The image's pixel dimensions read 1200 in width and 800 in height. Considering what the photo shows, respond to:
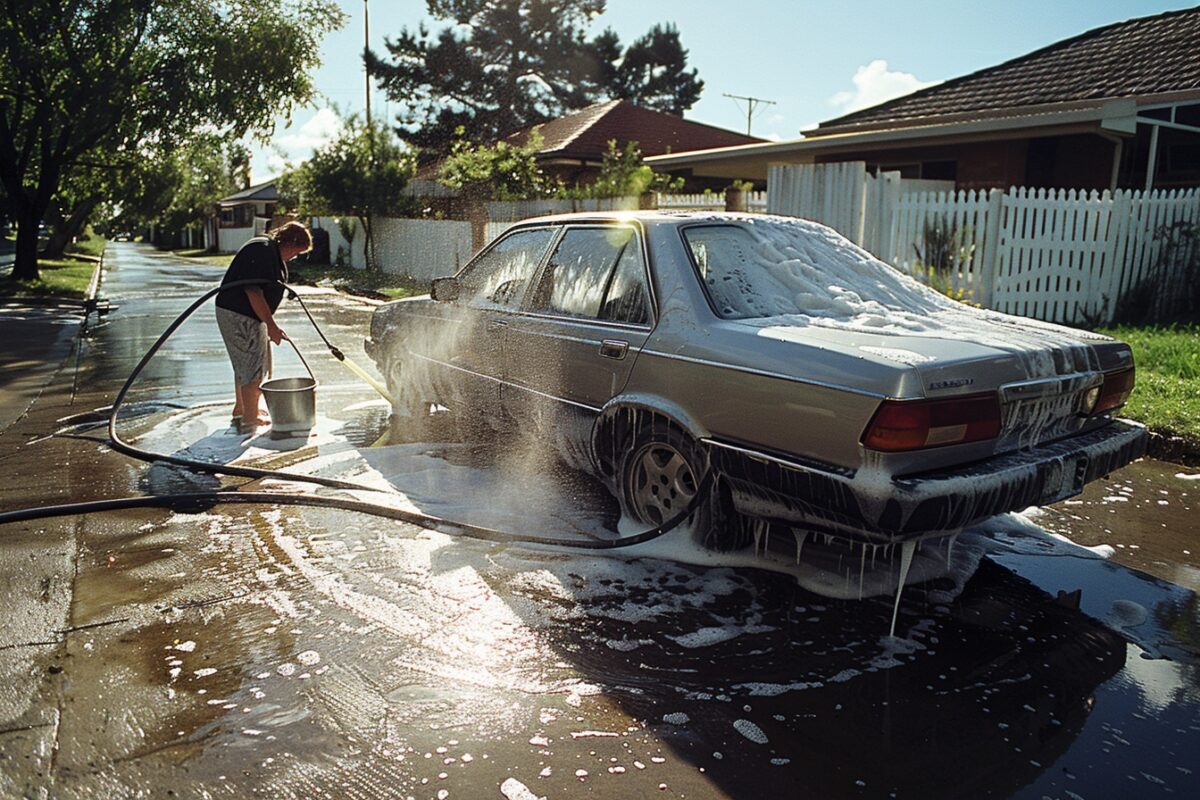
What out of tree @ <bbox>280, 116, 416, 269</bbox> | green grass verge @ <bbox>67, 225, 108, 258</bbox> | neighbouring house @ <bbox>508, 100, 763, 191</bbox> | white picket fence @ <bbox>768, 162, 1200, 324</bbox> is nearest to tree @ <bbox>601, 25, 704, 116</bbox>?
neighbouring house @ <bbox>508, 100, 763, 191</bbox>

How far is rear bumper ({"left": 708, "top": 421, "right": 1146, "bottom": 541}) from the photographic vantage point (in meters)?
3.53

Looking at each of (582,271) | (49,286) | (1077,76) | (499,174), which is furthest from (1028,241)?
(49,286)

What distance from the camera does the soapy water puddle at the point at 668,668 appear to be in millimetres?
2885

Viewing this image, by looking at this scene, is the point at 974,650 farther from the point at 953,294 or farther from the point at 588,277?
the point at 953,294

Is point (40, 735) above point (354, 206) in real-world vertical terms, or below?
below

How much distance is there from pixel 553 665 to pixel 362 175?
26551mm

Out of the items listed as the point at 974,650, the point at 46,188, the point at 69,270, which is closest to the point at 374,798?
the point at 974,650

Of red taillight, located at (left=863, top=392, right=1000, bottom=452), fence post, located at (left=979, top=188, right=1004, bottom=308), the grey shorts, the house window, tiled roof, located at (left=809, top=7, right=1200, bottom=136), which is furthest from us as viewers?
the house window

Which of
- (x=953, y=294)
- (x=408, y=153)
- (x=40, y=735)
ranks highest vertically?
(x=408, y=153)

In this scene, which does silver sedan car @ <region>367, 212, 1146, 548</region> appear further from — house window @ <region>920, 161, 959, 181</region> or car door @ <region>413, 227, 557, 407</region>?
house window @ <region>920, 161, 959, 181</region>

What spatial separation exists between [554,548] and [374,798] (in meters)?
2.05

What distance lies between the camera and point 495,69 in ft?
149

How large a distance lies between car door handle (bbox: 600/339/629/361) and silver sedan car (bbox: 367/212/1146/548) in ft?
0.03

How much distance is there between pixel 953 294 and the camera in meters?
11.4
